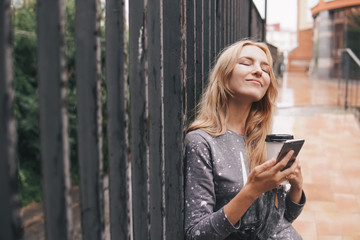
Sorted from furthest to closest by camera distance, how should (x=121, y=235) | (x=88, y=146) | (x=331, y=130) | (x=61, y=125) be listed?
(x=331, y=130) < (x=121, y=235) < (x=88, y=146) < (x=61, y=125)

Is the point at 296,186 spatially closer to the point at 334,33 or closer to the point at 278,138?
the point at 278,138

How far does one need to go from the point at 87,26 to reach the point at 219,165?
99 cm

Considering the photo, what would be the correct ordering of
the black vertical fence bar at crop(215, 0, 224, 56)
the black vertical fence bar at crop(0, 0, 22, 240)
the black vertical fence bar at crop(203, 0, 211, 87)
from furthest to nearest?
1. the black vertical fence bar at crop(215, 0, 224, 56)
2. the black vertical fence bar at crop(203, 0, 211, 87)
3. the black vertical fence bar at crop(0, 0, 22, 240)

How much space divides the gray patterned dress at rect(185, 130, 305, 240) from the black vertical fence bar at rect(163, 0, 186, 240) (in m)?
0.17

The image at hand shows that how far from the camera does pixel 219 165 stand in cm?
163

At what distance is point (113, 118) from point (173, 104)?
0.42m

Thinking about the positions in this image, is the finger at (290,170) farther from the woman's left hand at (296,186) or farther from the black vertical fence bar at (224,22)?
the black vertical fence bar at (224,22)

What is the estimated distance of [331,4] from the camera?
23.0m

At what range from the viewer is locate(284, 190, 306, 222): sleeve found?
6.20 ft

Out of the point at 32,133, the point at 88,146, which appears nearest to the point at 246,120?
the point at 88,146

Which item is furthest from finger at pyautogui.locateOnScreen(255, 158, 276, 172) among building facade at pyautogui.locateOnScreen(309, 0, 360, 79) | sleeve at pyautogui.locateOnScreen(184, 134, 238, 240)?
building facade at pyautogui.locateOnScreen(309, 0, 360, 79)

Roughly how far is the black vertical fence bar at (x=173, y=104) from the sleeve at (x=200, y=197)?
0.50 ft

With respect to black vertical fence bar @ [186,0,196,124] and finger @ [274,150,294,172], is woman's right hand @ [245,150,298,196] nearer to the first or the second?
finger @ [274,150,294,172]

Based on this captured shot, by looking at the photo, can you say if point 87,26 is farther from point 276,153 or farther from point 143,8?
point 276,153
